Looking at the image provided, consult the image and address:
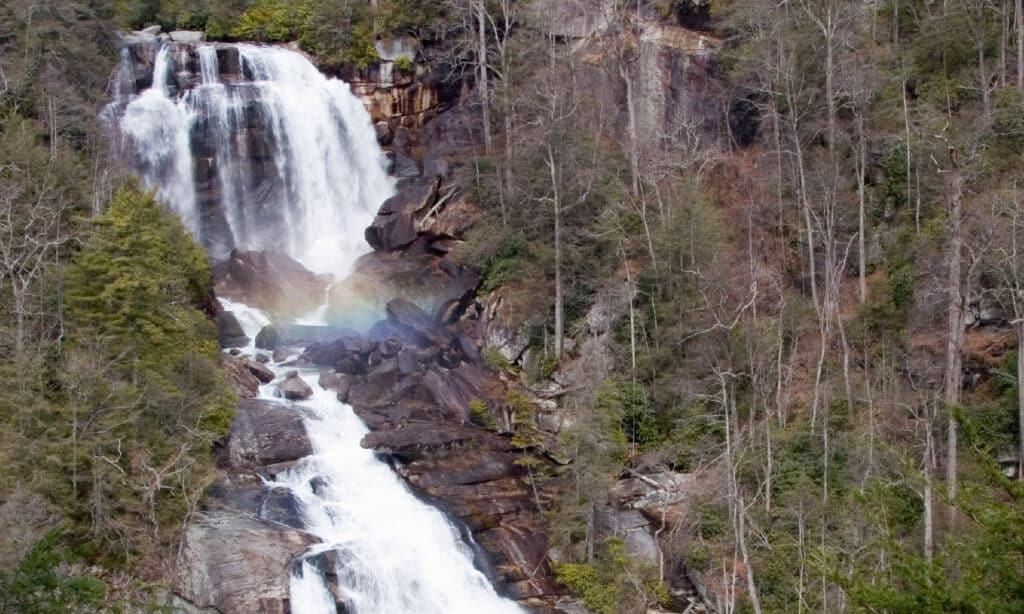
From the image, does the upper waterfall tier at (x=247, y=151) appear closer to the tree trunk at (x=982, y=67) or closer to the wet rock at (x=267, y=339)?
the wet rock at (x=267, y=339)

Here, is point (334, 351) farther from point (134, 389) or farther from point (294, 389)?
point (134, 389)

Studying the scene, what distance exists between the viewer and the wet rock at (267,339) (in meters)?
32.6

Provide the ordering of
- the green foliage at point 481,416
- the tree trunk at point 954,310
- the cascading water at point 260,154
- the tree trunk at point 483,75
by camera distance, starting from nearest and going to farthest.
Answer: the tree trunk at point 954,310 < the green foliage at point 481,416 < the cascading water at point 260,154 < the tree trunk at point 483,75

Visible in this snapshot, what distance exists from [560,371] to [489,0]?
2229cm

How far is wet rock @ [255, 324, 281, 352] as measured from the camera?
32625 mm

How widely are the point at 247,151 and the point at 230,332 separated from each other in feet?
33.6

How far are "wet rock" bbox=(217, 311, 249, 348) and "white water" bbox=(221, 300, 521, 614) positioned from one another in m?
6.60

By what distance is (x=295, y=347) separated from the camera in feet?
109

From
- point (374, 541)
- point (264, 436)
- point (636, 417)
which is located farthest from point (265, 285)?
point (636, 417)

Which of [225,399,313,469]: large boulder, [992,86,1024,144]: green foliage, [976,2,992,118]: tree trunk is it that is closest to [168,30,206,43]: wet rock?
[225,399,313,469]: large boulder

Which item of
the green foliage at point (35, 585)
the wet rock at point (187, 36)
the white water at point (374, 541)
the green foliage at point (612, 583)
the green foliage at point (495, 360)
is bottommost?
the green foliage at point (612, 583)

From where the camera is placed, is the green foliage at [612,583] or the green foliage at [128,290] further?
the green foliage at [128,290]

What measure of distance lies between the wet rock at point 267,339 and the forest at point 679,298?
2.08m

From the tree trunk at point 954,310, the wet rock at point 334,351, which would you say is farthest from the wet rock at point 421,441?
the tree trunk at point 954,310
